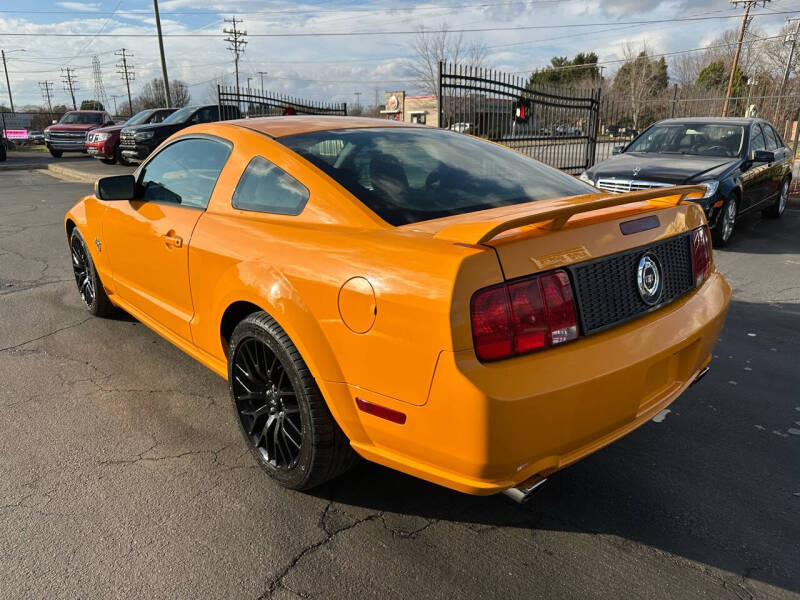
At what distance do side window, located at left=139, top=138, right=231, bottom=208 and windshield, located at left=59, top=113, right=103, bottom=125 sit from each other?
2429 cm

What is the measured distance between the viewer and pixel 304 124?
10.2 feet

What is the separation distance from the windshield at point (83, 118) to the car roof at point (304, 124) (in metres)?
Answer: 25.0

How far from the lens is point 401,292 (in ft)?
6.28

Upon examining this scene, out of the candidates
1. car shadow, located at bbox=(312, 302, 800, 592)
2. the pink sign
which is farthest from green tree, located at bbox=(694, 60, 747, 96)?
the pink sign

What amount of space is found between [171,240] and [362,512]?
1762mm

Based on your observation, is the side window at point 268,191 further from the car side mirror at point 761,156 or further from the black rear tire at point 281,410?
the car side mirror at point 761,156

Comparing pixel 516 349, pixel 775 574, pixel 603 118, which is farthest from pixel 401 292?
pixel 603 118

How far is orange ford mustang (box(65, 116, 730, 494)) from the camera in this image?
1843 millimetres

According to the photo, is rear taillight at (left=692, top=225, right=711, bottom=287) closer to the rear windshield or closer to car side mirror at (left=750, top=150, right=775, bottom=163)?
the rear windshield

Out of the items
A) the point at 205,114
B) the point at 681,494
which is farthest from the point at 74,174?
the point at 681,494

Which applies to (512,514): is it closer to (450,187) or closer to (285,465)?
(285,465)

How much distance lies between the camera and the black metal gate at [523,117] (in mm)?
10812

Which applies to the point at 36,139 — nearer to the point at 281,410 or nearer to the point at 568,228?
the point at 281,410

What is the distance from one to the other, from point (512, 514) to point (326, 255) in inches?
51.4
